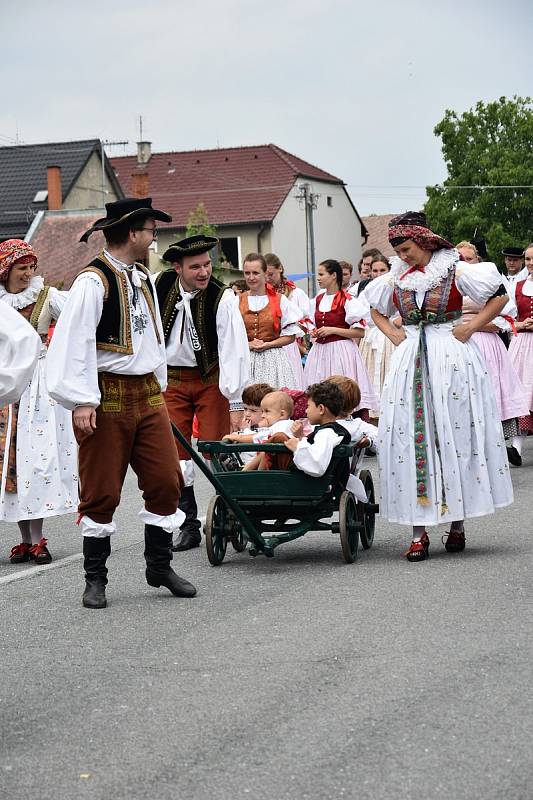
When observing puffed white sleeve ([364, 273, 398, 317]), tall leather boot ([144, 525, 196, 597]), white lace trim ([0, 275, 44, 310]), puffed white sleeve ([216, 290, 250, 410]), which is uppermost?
white lace trim ([0, 275, 44, 310])

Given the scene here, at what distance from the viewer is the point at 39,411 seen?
8.96m

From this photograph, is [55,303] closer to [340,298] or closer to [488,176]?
[340,298]

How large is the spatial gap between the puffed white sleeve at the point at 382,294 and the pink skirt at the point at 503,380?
4.24 metres

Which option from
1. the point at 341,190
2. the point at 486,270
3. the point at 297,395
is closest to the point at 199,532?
the point at 297,395

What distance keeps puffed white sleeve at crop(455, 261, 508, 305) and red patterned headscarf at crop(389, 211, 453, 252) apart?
0.18 meters

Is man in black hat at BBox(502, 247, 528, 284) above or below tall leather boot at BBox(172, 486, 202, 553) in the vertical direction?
above

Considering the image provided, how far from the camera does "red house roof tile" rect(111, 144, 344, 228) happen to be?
220 feet

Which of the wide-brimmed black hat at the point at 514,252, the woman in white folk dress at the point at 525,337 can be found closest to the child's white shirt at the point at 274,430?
the woman in white folk dress at the point at 525,337

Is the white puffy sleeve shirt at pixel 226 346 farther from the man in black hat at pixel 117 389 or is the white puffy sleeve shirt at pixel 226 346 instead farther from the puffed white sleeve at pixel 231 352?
the man in black hat at pixel 117 389

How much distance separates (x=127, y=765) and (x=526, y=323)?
33.3 ft

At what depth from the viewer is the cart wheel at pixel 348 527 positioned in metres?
7.93

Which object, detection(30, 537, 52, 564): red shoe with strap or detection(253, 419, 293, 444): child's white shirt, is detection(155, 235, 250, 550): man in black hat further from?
detection(30, 537, 52, 564): red shoe with strap

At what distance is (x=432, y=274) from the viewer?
8320 millimetres

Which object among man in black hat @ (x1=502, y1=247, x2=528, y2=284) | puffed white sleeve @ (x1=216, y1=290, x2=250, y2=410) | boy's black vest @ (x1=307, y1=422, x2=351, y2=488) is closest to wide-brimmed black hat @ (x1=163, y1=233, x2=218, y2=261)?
puffed white sleeve @ (x1=216, y1=290, x2=250, y2=410)
